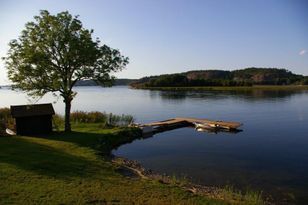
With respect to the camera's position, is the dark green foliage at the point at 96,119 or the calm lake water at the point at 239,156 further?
the dark green foliage at the point at 96,119

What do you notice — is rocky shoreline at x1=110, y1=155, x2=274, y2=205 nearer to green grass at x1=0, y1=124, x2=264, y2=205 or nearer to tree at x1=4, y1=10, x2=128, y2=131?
green grass at x1=0, y1=124, x2=264, y2=205

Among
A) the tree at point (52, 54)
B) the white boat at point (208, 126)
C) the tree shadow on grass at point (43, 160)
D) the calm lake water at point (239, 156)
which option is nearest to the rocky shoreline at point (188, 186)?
the calm lake water at point (239, 156)

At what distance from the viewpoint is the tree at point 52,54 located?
26375 mm

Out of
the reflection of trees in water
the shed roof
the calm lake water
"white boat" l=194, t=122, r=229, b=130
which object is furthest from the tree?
the reflection of trees in water

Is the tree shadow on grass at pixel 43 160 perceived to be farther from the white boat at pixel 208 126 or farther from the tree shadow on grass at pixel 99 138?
the white boat at pixel 208 126

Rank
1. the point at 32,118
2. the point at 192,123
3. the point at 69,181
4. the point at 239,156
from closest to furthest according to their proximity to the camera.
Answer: the point at 69,181 < the point at 239,156 < the point at 32,118 < the point at 192,123

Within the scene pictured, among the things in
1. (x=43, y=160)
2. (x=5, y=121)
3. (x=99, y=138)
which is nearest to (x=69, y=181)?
(x=43, y=160)

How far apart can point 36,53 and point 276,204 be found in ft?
72.0

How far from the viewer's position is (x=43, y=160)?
1742 centimetres

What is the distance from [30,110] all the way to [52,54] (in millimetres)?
5758

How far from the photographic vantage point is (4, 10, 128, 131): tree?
86.5 ft

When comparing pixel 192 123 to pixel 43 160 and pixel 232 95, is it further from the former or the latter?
pixel 232 95

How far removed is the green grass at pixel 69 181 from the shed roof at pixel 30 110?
5.13 meters

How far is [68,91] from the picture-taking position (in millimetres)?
28266
